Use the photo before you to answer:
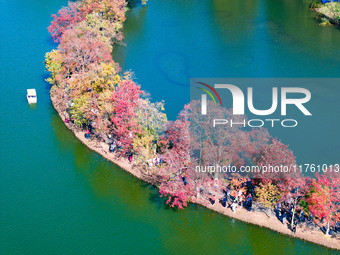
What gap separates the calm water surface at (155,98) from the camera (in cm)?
3353

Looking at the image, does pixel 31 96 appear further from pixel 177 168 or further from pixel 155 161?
pixel 177 168

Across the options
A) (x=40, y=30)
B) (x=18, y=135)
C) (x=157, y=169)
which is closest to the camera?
(x=157, y=169)

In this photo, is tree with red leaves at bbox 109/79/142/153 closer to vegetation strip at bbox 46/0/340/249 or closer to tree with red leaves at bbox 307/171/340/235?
vegetation strip at bbox 46/0/340/249

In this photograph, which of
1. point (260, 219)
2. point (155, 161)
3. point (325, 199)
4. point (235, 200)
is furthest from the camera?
point (155, 161)

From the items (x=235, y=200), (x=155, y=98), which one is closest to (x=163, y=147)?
(x=235, y=200)

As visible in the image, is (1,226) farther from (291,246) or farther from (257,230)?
(291,246)

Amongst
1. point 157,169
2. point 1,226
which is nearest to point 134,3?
point 157,169

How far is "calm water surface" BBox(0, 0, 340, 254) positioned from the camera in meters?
33.5

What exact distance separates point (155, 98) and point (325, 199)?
78.4 feet

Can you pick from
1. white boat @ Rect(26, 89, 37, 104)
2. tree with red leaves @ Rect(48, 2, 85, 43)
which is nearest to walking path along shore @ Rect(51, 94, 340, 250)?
white boat @ Rect(26, 89, 37, 104)

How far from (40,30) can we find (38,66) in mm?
11275

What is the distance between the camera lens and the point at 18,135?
44562mm

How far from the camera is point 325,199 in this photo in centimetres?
3111

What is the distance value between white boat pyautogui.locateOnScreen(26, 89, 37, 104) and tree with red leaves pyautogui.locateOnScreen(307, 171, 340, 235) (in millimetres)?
32119
